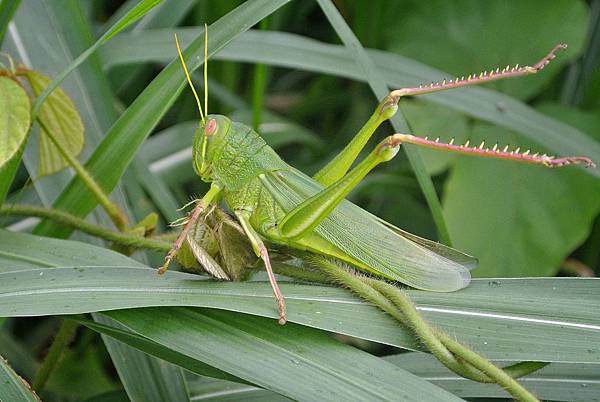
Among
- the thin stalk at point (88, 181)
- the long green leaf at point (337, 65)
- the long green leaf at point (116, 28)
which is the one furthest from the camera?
the long green leaf at point (337, 65)

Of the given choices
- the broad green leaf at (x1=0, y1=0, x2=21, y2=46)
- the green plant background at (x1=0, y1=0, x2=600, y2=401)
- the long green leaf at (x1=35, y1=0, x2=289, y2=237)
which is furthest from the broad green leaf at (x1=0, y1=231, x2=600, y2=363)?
the broad green leaf at (x1=0, y1=0, x2=21, y2=46)

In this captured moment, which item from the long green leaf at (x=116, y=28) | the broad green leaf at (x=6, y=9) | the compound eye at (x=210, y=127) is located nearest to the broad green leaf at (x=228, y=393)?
the compound eye at (x=210, y=127)

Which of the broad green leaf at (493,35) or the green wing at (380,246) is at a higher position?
the broad green leaf at (493,35)

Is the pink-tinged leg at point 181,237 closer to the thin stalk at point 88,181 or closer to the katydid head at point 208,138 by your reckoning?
the katydid head at point 208,138

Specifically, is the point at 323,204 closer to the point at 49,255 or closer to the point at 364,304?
the point at 364,304

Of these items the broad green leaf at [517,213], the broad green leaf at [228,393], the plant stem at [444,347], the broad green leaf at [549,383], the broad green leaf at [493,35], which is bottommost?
the broad green leaf at [228,393]

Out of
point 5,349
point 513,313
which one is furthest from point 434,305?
point 5,349

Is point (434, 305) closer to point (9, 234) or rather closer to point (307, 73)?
point (9, 234)

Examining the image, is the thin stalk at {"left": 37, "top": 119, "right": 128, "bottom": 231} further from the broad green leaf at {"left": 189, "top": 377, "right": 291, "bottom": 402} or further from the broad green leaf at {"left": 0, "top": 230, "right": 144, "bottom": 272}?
the broad green leaf at {"left": 189, "top": 377, "right": 291, "bottom": 402}
